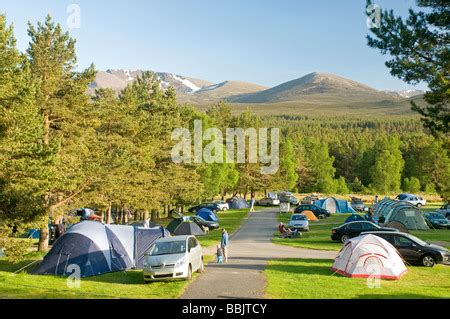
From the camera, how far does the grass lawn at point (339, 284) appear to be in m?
14.3

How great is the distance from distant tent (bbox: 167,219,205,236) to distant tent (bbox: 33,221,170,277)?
11.8 metres

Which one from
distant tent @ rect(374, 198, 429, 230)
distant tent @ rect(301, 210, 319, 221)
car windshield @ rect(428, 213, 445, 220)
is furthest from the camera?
Result: distant tent @ rect(301, 210, 319, 221)

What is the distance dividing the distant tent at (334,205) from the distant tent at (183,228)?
2154cm

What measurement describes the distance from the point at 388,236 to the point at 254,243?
1034 cm

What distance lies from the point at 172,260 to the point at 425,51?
12.1 metres

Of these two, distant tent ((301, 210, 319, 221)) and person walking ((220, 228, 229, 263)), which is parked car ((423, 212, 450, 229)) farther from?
person walking ((220, 228, 229, 263))

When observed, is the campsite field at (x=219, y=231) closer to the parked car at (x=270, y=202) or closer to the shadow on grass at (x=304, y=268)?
the shadow on grass at (x=304, y=268)

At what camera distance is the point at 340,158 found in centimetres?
11044

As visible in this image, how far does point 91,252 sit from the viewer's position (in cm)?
1853

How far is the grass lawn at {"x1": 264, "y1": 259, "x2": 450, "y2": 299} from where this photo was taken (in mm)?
14266

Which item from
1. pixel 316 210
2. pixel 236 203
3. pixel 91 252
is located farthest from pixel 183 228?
pixel 236 203

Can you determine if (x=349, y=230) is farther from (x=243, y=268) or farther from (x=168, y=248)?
(x=168, y=248)

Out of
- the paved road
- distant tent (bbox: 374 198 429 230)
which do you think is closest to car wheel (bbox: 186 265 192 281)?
the paved road
